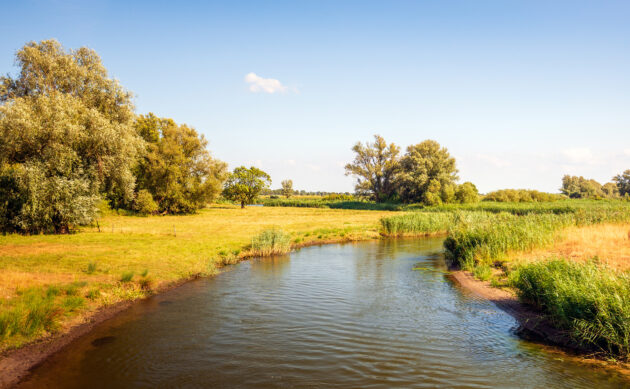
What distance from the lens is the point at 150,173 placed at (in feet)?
184

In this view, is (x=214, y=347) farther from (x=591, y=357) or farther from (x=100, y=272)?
(x=591, y=357)

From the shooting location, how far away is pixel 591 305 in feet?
32.7

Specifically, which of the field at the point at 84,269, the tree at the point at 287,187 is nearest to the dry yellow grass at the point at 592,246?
the field at the point at 84,269

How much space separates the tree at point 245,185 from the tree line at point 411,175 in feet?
82.5

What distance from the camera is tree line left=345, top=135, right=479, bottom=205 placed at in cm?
7781

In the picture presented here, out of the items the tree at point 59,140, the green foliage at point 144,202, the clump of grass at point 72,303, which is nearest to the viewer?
the clump of grass at point 72,303

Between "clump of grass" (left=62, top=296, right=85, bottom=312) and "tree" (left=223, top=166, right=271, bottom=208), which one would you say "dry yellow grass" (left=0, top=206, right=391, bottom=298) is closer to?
"clump of grass" (left=62, top=296, right=85, bottom=312)

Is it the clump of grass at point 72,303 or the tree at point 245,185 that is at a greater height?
the tree at point 245,185

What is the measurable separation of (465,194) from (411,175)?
1261cm

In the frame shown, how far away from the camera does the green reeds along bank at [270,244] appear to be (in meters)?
26.9

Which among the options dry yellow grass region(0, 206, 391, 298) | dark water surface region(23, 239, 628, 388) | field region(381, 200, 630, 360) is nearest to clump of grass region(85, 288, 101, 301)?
dry yellow grass region(0, 206, 391, 298)

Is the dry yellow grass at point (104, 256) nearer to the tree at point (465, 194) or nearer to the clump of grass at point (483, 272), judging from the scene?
the clump of grass at point (483, 272)

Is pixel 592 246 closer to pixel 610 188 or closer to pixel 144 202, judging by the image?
pixel 144 202

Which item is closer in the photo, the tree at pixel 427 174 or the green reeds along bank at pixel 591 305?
the green reeds along bank at pixel 591 305
